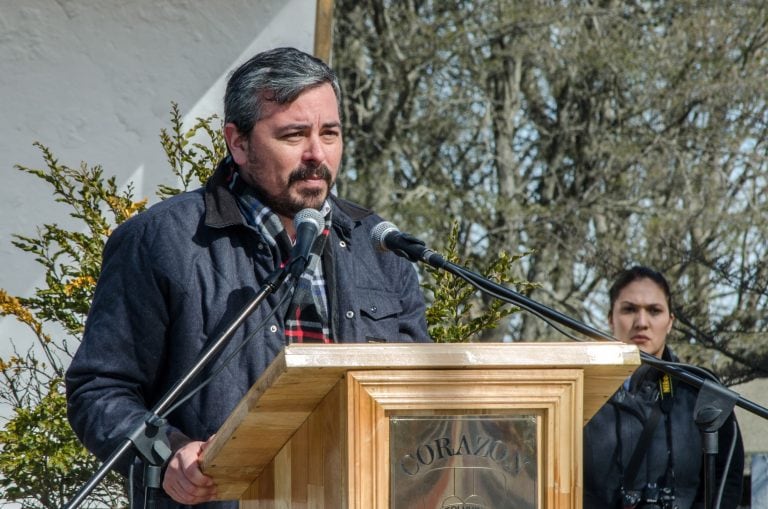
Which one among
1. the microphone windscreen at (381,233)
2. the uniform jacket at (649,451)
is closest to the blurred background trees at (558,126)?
the uniform jacket at (649,451)

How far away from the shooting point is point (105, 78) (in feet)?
18.6

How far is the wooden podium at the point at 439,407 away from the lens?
77.5 inches

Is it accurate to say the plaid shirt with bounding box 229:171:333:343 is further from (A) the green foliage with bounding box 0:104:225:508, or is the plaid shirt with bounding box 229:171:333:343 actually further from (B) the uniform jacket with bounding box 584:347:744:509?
(B) the uniform jacket with bounding box 584:347:744:509

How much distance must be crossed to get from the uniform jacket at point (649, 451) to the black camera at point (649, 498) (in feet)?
0.09

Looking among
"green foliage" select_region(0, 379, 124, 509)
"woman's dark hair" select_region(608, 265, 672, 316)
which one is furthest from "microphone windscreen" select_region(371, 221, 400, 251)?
"woman's dark hair" select_region(608, 265, 672, 316)

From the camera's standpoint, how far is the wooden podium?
197 cm

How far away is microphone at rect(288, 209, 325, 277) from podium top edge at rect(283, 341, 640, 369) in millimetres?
484

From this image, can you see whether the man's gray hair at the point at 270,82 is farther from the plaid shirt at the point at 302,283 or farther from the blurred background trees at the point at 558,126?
the blurred background trees at the point at 558,126

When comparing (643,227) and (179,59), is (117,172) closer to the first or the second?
(179,59)

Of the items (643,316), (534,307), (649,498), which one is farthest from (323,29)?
(534,307)

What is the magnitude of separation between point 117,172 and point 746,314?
5.61 m

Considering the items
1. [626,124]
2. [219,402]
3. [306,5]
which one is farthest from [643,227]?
[219,402]

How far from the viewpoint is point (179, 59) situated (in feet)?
18.9

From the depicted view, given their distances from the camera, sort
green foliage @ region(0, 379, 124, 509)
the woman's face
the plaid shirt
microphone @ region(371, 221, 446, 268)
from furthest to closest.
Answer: the woman's face → green foliage @ region(0, 379, 124, 509) → the plaid shirt → microphone @ region(371, 221, 446, 268)
